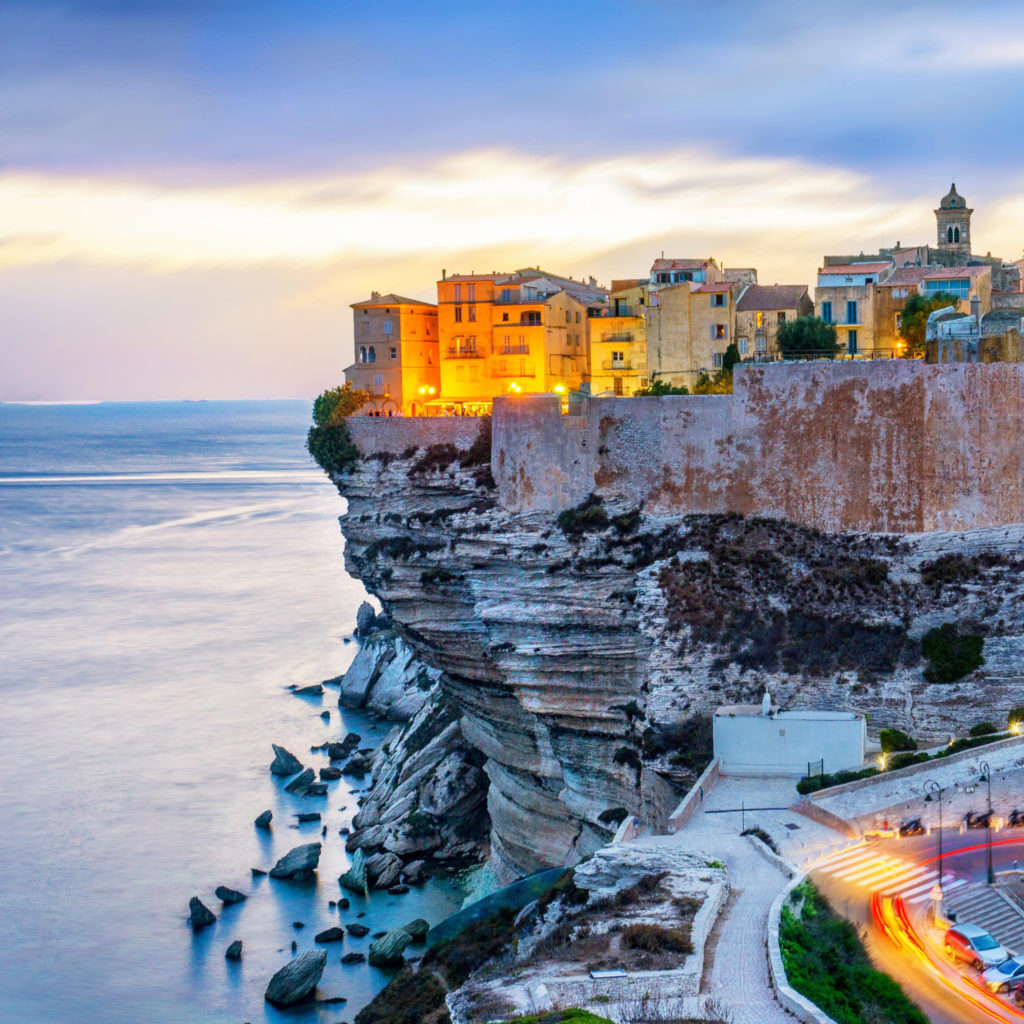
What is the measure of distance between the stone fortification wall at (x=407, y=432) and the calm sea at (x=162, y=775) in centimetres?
1100

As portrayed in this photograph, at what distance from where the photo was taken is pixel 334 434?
126 feet

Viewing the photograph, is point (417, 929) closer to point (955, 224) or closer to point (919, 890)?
point (919, 890)

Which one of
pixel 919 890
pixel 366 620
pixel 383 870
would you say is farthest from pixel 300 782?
pixel 919 890

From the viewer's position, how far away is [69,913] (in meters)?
35.9

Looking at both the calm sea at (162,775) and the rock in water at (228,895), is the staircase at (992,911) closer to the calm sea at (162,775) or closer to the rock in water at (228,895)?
the calm sea at (162,775)

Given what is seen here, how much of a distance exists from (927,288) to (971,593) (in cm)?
1185

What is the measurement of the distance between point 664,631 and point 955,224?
24699 mm

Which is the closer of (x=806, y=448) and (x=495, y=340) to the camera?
(x=806, y=448)

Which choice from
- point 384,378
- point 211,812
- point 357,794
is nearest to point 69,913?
point 211,812

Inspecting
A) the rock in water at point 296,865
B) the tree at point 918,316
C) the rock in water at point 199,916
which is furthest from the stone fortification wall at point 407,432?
the rock in water at point 199,916

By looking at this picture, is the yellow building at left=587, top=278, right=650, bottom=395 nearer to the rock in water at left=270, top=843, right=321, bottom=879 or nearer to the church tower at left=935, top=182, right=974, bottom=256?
the church tower at left=935, top=182, right=974, bottom=256

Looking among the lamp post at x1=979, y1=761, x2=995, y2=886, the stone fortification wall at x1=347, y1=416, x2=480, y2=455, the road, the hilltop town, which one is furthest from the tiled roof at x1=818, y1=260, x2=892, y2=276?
the road

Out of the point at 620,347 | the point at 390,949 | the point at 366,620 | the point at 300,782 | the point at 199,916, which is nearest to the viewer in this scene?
the point at 390,949

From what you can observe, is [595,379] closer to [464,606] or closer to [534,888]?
[464,606]
